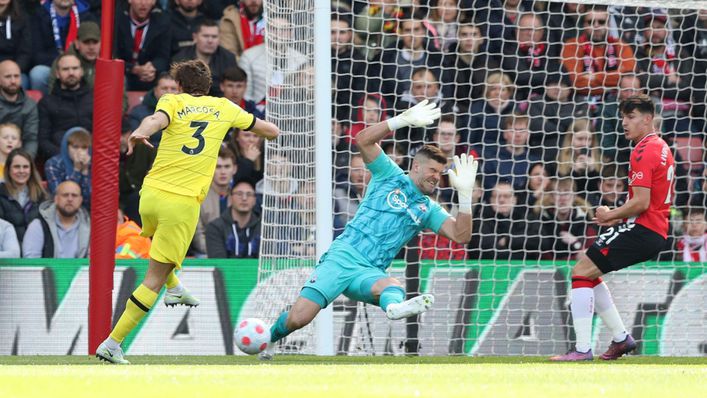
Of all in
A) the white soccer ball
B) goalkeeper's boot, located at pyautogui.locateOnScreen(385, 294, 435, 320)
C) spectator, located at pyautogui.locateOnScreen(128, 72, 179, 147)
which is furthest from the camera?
spectator, located at pyautogui.locateOnScreen(128, 72, 179, 147)

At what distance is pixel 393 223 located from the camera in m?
8.62

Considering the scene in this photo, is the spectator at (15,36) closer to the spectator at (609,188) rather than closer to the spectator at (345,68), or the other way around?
the spectator at (345,68)

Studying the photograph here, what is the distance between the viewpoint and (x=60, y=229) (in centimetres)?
1095

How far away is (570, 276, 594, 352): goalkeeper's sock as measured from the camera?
9.00 meters

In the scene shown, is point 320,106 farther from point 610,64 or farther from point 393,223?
point 610,64

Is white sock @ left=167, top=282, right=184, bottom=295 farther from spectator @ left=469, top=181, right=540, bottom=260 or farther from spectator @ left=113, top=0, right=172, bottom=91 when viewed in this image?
spectator @ left=113, top=0, right=172, bottom=91

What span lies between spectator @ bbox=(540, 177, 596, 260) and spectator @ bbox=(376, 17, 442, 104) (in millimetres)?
1796

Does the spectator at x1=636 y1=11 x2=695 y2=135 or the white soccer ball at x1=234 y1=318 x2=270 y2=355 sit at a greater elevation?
the spectator at x1=636 y1=11 x2=695 y2=135

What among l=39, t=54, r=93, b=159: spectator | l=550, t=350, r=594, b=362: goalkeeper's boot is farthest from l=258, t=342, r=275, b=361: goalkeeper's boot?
l=39, t=54, r=93, b=159: spectator

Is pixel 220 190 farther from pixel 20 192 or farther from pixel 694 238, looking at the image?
pixel 694 238

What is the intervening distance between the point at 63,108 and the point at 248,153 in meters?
1.93

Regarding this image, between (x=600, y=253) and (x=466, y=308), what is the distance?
212 cm

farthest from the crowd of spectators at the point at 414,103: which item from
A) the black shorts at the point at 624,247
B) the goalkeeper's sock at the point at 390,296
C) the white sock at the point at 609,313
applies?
the goalkeeper's sock at the point at 390,296

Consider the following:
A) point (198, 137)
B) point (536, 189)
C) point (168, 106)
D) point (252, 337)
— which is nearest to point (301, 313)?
point (252, 337)
